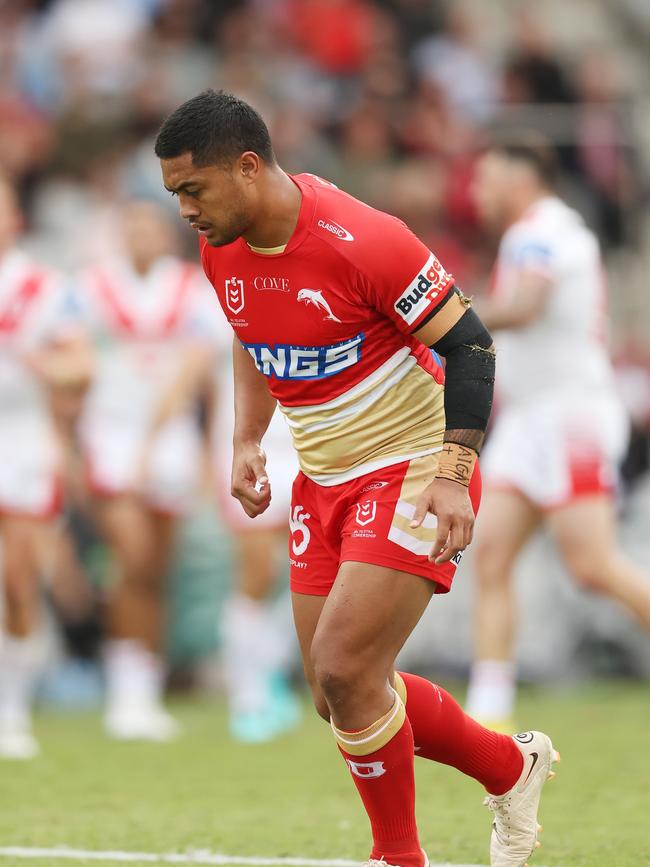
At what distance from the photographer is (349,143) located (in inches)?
547

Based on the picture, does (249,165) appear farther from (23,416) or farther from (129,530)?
(129,530)

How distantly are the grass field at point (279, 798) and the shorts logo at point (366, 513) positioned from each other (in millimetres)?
1296

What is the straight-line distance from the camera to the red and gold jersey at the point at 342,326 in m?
4.63

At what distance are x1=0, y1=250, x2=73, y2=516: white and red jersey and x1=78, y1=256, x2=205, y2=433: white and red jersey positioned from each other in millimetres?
1067

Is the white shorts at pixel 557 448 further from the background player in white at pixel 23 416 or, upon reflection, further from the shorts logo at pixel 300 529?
the shorts logo at pixel 300 529

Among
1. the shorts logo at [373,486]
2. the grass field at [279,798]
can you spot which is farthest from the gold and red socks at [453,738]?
the shorts logo at [373,486]

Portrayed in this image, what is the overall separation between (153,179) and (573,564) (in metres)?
6.08

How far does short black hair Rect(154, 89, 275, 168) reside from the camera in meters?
4.54

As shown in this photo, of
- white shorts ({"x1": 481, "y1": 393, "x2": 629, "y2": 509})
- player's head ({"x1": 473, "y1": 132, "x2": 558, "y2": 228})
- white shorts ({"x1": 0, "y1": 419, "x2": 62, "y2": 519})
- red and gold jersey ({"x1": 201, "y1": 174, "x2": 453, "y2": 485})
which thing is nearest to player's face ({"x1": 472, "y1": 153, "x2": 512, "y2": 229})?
player's head ({"x1": 473, "y1": 132, "x2": 558, "y2": 228})

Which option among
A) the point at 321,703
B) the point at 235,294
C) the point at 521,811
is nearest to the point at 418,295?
the point at 235,294

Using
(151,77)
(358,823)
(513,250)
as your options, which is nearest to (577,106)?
(151,77)

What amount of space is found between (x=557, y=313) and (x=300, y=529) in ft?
10.8

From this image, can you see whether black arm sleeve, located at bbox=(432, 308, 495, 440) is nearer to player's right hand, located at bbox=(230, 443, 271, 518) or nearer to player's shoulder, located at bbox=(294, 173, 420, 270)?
player's shoulder, located at bbox=(294, 173, 420, 270)

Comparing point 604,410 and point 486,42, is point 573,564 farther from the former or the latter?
point 486,42
